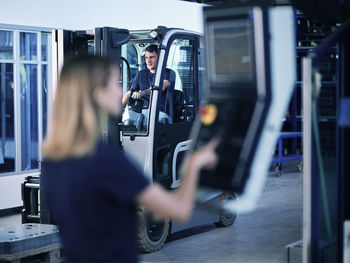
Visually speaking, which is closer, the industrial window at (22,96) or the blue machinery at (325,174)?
the blue machinery at (325,174)

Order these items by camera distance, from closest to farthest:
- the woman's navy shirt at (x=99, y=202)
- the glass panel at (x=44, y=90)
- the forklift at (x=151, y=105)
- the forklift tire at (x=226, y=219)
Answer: the woman's navy shirt at (x=99, y=202)
the forklift at (x=151, y=105)
the forklift tire at (x=226, y=219)
the glass panel at (x=44, y=90)

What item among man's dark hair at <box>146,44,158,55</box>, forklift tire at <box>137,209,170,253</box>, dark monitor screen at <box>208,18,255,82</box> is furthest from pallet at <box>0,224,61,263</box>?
dark monitor screen at <box>208,18,255,82</box>

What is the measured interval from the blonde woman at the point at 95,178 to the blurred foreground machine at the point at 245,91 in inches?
3.2

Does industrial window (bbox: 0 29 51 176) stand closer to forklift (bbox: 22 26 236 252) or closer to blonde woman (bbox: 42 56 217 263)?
forklift (bbox: 22 26 236 252)

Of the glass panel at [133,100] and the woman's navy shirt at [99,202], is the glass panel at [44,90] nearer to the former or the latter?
the glass panel at [133,100]

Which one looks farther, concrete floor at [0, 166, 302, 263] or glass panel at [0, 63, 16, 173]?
glass panel at [0, 63, 16, 173]

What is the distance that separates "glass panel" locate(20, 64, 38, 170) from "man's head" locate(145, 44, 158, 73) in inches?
155

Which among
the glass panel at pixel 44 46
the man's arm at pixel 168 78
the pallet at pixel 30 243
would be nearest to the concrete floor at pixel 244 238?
the pallet at pixel 30 243

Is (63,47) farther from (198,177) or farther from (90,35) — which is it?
(198,177)

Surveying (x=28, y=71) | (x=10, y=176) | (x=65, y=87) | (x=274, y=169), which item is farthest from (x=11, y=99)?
(x=65, y=87)

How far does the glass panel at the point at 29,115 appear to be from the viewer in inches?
427

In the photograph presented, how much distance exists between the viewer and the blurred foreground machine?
2.38m

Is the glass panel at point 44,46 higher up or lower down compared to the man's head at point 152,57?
higher up

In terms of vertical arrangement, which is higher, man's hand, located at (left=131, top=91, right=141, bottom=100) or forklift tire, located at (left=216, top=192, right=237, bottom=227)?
man's hand, located at (left=131, top=91, right=141, bottom=100)
